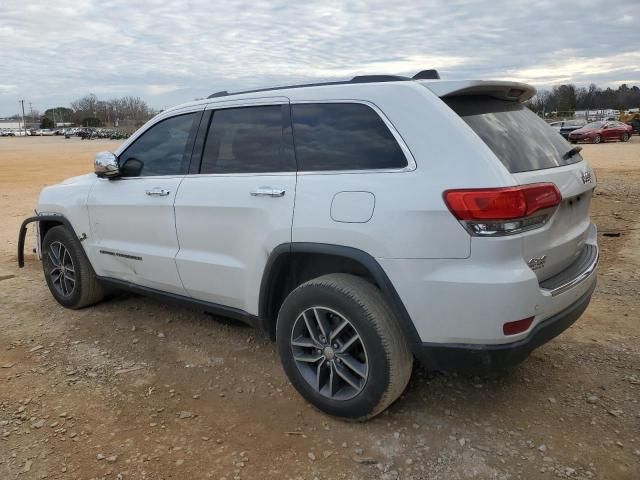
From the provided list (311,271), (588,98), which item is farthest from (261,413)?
(588,98)

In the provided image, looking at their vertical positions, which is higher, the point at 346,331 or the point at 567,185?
the point at 567,185

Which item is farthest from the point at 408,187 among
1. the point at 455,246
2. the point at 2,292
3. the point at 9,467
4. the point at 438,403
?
A: the point at 2,292

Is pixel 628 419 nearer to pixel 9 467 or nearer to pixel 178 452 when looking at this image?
pixel 178 452

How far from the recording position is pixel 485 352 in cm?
276

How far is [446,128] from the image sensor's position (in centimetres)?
286

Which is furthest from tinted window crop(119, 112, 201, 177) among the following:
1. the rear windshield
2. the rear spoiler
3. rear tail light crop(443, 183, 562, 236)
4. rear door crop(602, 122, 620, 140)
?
rear door crop(602, 122, 620, 140)

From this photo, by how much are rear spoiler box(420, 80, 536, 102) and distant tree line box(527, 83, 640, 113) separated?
75459 mm

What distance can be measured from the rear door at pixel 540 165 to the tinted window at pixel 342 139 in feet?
1.33

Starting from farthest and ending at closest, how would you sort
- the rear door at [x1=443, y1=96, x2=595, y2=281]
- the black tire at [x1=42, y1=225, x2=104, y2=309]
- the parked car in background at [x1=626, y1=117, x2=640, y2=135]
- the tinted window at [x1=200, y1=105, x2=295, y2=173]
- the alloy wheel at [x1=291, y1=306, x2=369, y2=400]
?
the parked car in background at [x1=626, y1=117, x2=640, y2=135]
the black tire at [x1=42, y1=225, x2=104, y2=309]
the tinted window at [x1=200, y1=105, x2=295, y2=173]
the alloy wheel at [x1=291, y1=306, x2=369, y2=400]
the rear door at [x1=443, y1=96, x2=595, y2=281]

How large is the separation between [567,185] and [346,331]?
4.68 feet

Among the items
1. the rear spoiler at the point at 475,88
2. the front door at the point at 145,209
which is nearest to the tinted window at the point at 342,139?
the rear spoiler at the point at 475,88

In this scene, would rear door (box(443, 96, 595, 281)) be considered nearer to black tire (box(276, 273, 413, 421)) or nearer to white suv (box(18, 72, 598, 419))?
white suv (box(18, 72, 598, 419))

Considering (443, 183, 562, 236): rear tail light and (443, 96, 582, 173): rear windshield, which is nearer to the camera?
(443, 183, 562, 236): rear tail light

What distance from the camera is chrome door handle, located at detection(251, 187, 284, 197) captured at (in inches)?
132
